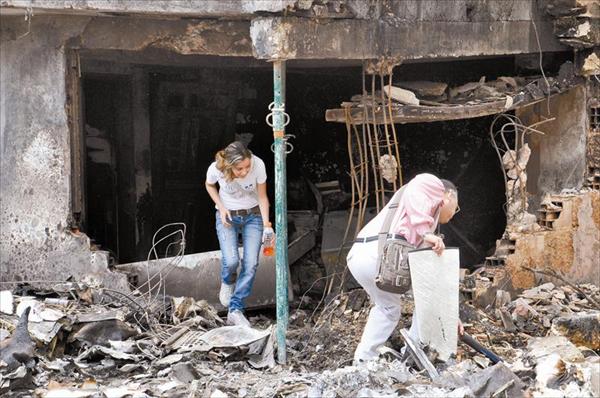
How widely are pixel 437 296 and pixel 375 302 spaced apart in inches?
22.0

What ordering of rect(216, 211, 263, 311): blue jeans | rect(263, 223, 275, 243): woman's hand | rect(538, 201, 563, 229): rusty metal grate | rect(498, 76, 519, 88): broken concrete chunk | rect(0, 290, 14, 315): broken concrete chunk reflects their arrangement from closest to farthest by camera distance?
rect(0, 290, 14, 315): broken concrete chunk, rect(263, 223, 275, 243): woman's hand, rect(216, 211, 263, 311): blue jeans, rect(498, 76, 519, 88): broken concrete chunk, rect(538, 201, 563, 229): rusty metal grate

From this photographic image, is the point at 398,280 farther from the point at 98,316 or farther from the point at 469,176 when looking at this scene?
the point at 469,176

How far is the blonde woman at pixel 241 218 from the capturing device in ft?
33.3

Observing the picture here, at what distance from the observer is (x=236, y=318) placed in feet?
33.5

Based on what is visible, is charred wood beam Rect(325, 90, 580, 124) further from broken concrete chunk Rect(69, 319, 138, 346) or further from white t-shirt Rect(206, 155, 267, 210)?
broken concrete chunk Rect(69, 319, 138, 346)

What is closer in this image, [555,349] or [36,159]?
[555,349]

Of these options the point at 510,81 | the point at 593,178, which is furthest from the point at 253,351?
the point at 593,178

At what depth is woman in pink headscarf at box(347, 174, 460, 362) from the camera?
820cm

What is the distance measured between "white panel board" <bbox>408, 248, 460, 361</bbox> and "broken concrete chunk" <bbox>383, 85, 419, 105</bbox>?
8.67 feet

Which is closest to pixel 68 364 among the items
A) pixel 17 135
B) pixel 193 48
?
pixel 17 135

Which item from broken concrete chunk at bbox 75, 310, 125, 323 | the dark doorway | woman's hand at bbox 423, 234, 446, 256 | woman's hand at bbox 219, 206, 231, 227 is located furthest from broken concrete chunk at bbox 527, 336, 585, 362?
the dark doorway

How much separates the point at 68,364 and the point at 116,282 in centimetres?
173

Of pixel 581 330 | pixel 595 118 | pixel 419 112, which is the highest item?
pixel 419 112

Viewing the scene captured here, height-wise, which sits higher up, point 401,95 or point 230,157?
point 401,95
